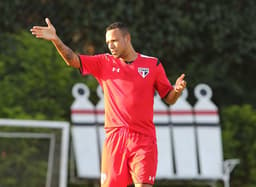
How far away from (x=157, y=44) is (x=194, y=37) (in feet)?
2.81

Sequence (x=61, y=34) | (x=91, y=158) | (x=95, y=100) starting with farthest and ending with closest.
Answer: (x=61, y=34)
(x=95, y=100)
(x=91, y=158)

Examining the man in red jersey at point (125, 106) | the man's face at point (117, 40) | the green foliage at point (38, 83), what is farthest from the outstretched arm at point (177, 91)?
the green foliage at point (38, 83)

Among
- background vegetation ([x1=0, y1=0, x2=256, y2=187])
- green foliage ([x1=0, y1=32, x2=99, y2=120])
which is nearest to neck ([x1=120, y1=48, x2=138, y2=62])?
green foliage ([x1=0, y1=32, x2=99, y2=120])

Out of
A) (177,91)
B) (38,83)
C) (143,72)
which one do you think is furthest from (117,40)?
(38,83)

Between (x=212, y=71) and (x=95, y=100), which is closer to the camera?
(x=95, y=100)

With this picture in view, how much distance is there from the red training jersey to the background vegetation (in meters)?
5.74

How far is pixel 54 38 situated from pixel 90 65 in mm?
468

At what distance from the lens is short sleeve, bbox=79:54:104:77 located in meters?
5.55

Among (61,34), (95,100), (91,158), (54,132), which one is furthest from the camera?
(61,34)

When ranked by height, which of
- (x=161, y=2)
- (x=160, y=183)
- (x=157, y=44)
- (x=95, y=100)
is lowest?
(x=160, y=183)

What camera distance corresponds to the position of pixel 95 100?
11773 millimetres

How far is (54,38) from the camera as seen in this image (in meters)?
5.23

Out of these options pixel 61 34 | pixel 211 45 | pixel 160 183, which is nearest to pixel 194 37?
pixel 211 45

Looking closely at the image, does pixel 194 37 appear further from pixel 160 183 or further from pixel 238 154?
pixel 160 183
